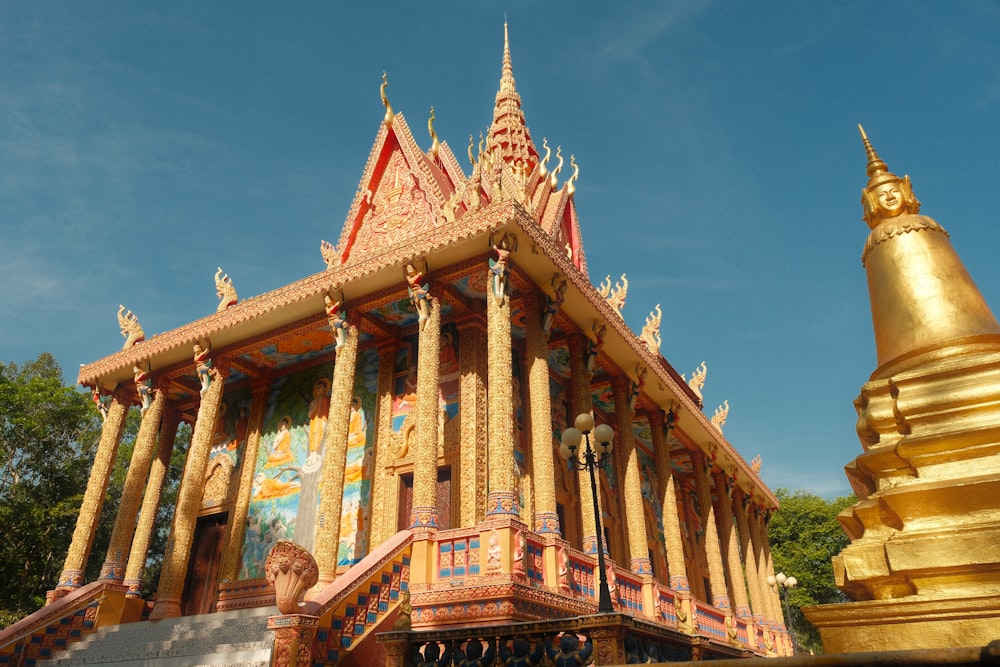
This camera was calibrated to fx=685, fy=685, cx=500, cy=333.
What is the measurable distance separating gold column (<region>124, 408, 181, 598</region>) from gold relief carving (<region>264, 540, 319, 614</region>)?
6.70 m

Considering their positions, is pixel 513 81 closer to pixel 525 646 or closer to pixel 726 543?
pixel 726 543

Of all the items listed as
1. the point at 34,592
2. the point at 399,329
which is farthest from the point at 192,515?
the point at 34,592

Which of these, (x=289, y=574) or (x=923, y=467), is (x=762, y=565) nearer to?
(x=289, y=574)

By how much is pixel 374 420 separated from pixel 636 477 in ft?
17.8

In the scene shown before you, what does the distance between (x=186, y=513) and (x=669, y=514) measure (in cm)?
1019

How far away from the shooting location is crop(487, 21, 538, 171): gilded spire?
19656mm

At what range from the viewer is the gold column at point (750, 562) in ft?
67.9

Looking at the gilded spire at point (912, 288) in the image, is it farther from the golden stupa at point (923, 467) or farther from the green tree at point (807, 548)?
the green tree at point (807, 548)

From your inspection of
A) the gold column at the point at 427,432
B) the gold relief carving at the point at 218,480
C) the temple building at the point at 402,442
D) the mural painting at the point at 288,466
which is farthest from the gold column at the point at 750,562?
the gold relief carving at the point at 218,480

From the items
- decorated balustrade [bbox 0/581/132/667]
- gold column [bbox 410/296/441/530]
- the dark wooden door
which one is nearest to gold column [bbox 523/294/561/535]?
gold column [bbox 410/296/441/530]

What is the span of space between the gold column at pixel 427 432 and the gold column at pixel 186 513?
5.16 m

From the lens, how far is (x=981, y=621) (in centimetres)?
290

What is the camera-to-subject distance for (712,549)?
1805 centimetres

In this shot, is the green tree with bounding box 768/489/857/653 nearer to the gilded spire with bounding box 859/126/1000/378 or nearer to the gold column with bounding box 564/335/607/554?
the gold column with bounding box 564/335/607/554
